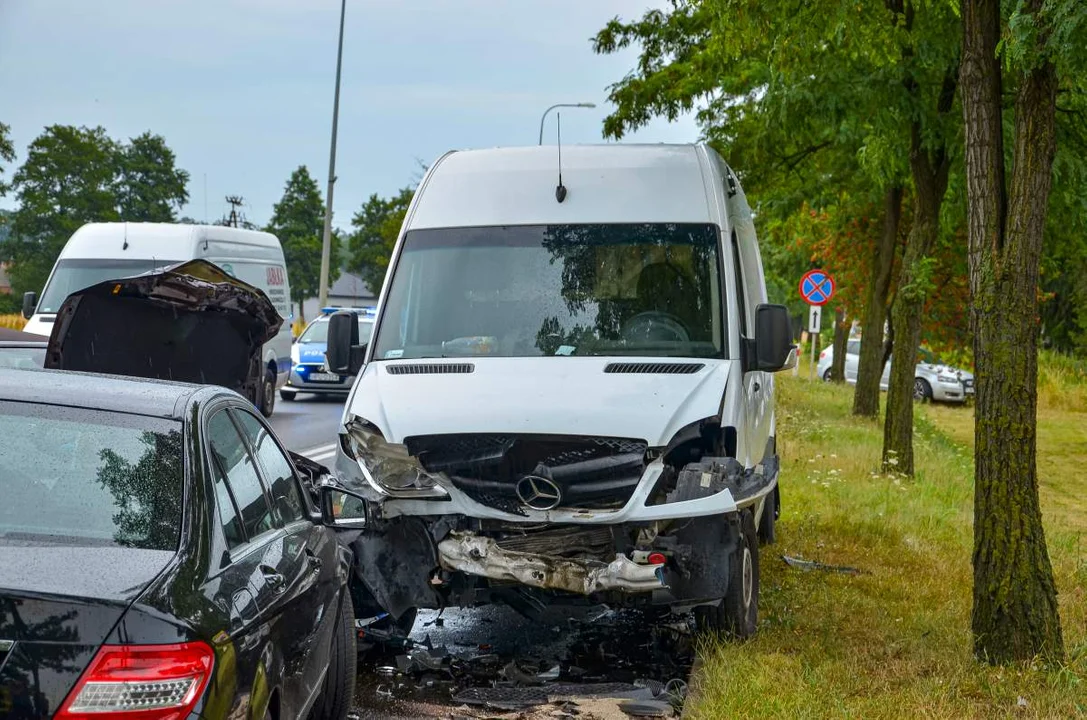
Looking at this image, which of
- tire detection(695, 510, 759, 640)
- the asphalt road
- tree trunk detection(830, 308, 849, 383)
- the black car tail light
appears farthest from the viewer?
tree trunk detection(830, 308, 849, 383)

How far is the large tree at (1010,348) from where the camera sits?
21.9 ft

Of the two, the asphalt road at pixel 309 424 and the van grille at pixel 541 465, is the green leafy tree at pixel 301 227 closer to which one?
the asphalt road at pixel 309 424

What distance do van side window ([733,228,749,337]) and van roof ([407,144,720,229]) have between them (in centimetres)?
31

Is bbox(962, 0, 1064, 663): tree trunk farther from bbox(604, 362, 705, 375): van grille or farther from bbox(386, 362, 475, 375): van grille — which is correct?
bbox(386, 362, 475, 375): van grille

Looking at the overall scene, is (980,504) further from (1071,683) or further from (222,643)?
(222,643)

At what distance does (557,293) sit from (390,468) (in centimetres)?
160

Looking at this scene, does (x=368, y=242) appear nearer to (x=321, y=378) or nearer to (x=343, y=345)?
(x=321, y=378)

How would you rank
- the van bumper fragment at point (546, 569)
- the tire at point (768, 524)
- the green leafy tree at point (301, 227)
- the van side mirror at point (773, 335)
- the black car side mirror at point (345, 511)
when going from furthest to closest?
1. the green leafy tree at point (301, 227)
2. the tire at point (768, 524)
3. the van side mirror at point (773, 335)
4. the van bumper fragment at point (546, 569)
5. the black car side mirror at point (345, 511)

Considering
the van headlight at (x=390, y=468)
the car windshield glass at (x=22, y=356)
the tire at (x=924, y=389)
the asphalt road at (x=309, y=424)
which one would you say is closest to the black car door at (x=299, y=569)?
the van headlight at (x=390, y=468)

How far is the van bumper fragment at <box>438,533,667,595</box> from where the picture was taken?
A: 21.8ft

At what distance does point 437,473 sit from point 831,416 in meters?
19.0

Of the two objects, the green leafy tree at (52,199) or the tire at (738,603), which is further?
the green leafy tree at (52,199)

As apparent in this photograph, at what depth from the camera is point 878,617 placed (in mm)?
8102

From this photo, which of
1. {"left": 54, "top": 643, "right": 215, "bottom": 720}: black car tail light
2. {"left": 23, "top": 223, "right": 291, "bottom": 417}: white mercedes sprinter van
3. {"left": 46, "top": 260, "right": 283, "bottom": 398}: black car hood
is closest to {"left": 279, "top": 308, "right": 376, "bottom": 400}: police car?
{"left": 23, "top": 223, "right": 291, "bottom": 417}: white mercedes sprinter van
